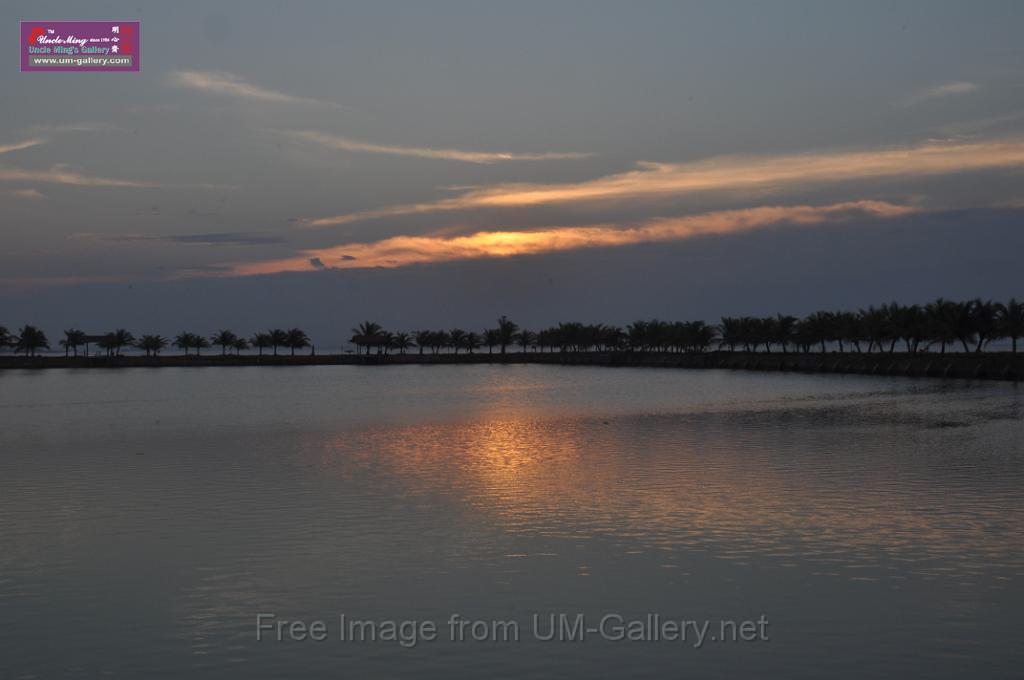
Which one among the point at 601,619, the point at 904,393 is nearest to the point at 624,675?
the point at 601,619

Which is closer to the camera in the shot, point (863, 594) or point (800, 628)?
point (800, 628)

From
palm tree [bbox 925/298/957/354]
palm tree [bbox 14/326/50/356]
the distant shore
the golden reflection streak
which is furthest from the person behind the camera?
palm tree [bbox 14/326/50/356]

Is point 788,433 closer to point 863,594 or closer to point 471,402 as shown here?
point 863,594

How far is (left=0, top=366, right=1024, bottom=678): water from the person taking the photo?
9406 mm

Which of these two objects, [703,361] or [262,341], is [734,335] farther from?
[262,341]

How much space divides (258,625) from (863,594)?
700cm

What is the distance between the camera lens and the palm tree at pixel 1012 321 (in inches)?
2911

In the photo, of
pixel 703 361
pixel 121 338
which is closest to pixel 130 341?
pixel 121 338

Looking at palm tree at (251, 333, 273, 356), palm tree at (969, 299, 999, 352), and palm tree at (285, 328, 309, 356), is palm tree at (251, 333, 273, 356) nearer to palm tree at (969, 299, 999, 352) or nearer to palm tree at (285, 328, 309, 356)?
palm tree at (285, 328, 309, 356)

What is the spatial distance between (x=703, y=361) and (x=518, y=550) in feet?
312

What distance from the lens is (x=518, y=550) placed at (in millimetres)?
13656

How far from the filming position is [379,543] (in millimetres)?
14117

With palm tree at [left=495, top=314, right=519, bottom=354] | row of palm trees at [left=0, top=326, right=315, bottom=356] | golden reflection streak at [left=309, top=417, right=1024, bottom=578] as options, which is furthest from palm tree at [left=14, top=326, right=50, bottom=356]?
golden reflection streak at [left=309, top=417, right=1024, bottom=578]

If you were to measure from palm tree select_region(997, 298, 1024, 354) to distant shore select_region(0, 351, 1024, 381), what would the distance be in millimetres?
2106
